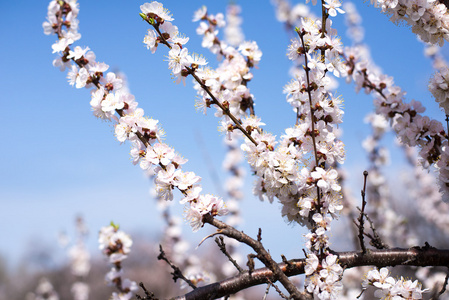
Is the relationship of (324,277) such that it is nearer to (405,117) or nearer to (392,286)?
(392,286)

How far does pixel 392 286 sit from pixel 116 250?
2255 millimetres

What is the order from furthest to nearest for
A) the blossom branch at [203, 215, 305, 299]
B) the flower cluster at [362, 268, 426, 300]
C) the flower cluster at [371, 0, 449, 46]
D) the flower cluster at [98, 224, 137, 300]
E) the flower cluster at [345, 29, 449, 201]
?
1. the flower cluster at [98, 224, 137, 300]
2. the flower cluster at [345, 29, 449, 201]
3. the flower cluster at [371, 0, 449, 46]
4. the flower cluster at [362, 268, 426, 300]
5. the blossom branch at [203, 215, 305, 299]

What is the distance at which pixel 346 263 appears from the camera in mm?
2299

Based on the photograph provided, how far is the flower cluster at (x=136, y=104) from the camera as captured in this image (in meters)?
2.15

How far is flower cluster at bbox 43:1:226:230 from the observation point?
215 cm

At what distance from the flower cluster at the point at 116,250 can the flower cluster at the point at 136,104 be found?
1374mm

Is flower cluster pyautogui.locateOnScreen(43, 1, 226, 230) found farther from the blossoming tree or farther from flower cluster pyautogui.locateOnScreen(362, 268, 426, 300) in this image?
flower cluster pyautogui.locateOnScreen(362, 268, 426, 300)

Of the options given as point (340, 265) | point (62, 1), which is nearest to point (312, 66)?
point (340, 265)

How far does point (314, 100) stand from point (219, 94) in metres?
0.77

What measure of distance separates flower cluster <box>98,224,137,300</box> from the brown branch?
132cm

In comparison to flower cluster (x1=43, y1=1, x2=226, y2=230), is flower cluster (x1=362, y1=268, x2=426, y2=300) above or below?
below

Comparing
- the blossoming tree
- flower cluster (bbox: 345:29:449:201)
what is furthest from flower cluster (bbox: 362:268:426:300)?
flower cluster (bbox: 345:29:449:201)

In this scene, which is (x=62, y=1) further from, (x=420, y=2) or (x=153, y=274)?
(x=153, y=274)

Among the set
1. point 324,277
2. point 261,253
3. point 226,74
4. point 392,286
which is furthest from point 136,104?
point 392,286
